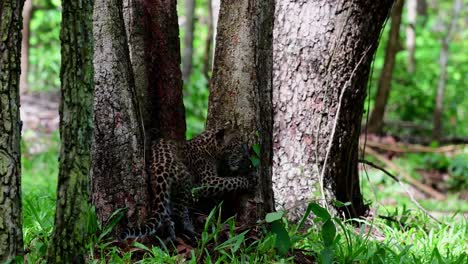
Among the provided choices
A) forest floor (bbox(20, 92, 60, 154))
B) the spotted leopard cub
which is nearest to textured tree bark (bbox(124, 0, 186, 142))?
the spotted leopard cub

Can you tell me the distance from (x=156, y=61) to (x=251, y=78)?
686mm

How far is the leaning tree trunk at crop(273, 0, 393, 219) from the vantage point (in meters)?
5.55

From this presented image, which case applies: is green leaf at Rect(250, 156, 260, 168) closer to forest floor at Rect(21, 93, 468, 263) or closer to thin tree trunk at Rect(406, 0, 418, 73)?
forest floor at Rect(21, 93, 468, 263)

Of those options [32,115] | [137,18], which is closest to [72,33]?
[137,18]

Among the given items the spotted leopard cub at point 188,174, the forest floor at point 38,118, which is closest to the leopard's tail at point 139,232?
the spotted leopard cub at point 188,174

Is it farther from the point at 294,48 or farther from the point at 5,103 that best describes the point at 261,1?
the point at 5,103

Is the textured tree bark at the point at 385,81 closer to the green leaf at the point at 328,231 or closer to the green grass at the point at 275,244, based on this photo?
the green grass at the point at 275,244

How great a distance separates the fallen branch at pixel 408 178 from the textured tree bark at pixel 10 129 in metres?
8.81

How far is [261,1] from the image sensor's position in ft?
14.7

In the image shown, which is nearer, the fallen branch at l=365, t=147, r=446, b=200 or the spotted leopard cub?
the spotted leopard cub

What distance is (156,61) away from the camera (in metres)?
4.60

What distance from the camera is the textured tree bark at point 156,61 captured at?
14.9ft

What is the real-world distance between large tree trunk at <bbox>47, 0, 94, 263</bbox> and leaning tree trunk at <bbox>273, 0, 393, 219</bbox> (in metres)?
2.61

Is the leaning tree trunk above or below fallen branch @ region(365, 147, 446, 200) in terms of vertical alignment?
above
